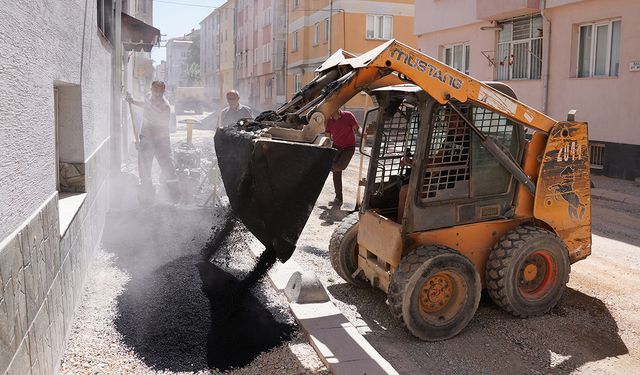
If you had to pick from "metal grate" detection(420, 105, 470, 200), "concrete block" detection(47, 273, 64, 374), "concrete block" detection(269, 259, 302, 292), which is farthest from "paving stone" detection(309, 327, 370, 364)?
"concrete block" detection(47, 273, 64, 374)

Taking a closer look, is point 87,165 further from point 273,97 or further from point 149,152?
point 273,97

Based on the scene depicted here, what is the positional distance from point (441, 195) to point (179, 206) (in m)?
6.05

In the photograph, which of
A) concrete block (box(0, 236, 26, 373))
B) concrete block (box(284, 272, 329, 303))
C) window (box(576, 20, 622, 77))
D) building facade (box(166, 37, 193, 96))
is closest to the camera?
concrete block (box(0, 236, 26, 373))

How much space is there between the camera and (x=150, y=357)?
4270 mm

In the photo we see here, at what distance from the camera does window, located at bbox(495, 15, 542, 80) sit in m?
16.3

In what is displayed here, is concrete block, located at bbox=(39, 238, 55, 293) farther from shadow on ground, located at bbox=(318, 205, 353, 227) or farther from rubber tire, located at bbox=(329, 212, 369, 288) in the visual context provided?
shadow on ground, located at bbox=(318, 205, 353, 227)

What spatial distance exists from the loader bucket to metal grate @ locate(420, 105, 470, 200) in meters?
1.17

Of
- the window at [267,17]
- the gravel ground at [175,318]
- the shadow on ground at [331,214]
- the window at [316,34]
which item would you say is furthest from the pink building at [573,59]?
the window at [267,17]

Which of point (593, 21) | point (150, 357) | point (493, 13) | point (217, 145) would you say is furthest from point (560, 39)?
point (150, 357)

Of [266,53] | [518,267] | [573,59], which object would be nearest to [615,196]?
[573,59]

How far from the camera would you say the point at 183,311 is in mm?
5145

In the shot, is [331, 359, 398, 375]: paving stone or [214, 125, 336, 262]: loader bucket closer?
[331, 359, 398, 375]: paving stone

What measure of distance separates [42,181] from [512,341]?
3.65 metres

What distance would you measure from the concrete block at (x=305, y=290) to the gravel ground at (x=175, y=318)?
138mm
